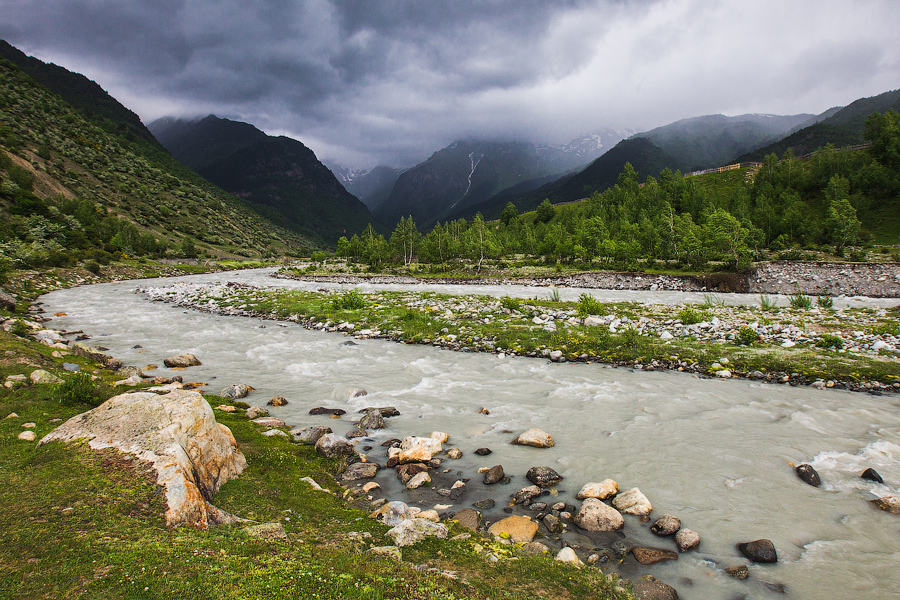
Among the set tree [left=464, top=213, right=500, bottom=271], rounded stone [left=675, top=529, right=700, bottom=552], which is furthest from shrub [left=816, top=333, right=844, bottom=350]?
tree [left=464, top=213, right=500, bottom=271]

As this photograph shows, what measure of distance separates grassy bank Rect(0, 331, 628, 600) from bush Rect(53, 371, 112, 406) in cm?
141

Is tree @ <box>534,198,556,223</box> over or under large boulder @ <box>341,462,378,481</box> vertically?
over

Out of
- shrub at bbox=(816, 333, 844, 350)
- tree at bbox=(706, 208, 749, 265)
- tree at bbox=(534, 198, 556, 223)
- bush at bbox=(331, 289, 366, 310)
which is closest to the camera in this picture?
shrub at bbox=(816, 333, 844, 350)

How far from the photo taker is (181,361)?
13.8 metres

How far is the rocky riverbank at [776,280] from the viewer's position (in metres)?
38.2

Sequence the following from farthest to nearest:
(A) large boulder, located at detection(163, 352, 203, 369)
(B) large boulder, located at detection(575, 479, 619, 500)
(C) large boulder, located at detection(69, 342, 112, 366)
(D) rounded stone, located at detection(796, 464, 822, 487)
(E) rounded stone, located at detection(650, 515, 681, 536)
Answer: (A) large boulder, located at detection(163, 352, 203, 369) < (C) large boulder, located at detection(69, 342, 112, 366) < (D) rounded stone, located at detection(796, 464, 822, 487) < (B) large boulder, located at detection(575, 479, 619, 500) < (E) rounded stone, located at detection(650, 515, 681, 536)

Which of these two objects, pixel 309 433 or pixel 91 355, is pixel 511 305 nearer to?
pixel 309 433

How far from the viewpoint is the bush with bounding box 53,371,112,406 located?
7.03m

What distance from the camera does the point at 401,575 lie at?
3557 mm

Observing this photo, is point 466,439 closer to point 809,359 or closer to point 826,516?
point 826,516

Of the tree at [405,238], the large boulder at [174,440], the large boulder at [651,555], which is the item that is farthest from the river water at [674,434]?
the tree at [405,238]

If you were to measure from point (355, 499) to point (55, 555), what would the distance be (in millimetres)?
3629

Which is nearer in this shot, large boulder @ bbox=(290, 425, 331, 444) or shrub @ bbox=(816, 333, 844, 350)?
large boulder @ bbox=(290, 425, 331, 444)

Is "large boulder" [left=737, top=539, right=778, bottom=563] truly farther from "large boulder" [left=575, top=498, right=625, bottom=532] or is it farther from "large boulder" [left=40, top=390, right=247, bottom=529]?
"large boulder" [left=40, top=390, right=247, bottom=529]
